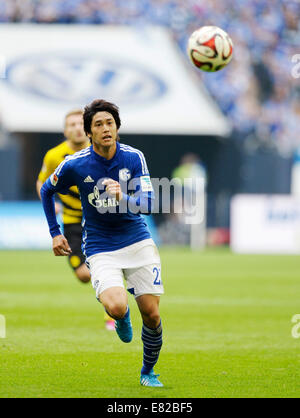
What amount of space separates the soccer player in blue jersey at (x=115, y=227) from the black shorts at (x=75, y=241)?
3.20 m

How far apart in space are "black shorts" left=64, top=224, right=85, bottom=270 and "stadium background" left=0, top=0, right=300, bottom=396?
14339mm

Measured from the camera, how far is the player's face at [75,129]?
9648 mm

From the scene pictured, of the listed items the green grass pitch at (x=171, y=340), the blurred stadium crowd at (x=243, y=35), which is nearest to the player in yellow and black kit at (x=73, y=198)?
the green grass pitch at (x=171, y=340)

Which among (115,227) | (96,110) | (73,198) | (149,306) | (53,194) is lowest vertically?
Result: (149,306)

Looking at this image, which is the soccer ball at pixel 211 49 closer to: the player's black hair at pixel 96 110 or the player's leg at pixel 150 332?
the player's black hair at pixel 96 110

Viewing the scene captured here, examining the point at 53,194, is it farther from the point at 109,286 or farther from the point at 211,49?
the point at 211,49

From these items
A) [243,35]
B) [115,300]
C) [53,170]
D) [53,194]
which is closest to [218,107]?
[243,35]

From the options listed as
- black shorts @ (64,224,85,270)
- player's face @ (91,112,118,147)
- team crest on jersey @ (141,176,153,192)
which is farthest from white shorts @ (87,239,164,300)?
black shorts @ (64,224,85,270)

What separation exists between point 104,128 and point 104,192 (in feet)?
1.68

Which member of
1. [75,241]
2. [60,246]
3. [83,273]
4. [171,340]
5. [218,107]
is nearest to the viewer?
[60,246]

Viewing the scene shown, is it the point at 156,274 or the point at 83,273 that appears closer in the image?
the point at 156,274

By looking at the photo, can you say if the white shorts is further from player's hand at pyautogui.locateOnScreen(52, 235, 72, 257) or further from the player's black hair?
the player's black hair

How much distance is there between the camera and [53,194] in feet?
22.4
